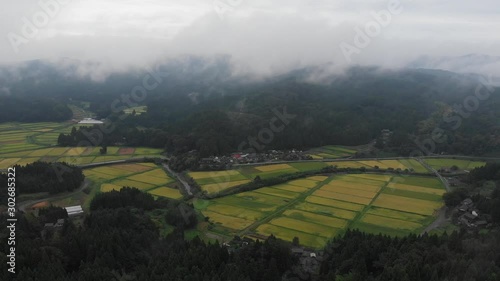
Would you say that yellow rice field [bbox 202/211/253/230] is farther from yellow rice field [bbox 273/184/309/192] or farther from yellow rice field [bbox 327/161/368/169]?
yellow rice field [bbox 327/161/368/169]

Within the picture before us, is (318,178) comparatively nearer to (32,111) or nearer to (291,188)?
(291,188)

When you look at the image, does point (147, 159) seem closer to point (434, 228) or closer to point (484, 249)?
point (434, 228)

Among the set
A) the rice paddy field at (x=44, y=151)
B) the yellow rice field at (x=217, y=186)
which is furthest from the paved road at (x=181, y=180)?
the rice paddy field at (x=44, y=151)

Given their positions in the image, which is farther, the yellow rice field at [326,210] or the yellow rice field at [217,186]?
the yellow rice field at [217,186]

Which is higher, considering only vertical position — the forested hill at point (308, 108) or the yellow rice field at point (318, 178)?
the forested hill at point (308, 108)

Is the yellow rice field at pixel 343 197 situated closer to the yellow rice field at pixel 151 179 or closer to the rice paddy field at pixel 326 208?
the rice paddy field at pixel 326 208

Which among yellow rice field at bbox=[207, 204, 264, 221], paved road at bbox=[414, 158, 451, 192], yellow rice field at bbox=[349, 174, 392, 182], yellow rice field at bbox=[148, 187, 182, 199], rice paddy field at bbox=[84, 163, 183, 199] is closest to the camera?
yellow rice field at bbox=[207, 204, 264, 221]

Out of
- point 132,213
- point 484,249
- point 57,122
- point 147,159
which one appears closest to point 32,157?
point 147,159

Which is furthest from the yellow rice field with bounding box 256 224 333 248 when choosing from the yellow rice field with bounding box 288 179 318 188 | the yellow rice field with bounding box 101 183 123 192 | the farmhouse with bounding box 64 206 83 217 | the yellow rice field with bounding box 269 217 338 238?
the yellow rice field with bounding box 101 183 123 192
